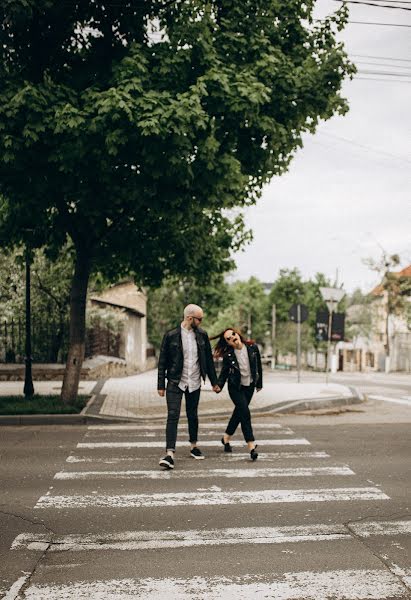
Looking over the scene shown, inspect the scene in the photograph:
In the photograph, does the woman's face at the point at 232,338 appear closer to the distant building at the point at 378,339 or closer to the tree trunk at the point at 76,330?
the tree trunk at the point at 76,330

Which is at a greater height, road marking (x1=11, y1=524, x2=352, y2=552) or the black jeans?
the black jeans

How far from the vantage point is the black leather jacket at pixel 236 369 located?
948 centimetres

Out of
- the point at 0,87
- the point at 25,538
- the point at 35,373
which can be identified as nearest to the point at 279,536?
the point at 25,538

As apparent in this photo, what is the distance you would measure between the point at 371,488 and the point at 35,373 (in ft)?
49.1

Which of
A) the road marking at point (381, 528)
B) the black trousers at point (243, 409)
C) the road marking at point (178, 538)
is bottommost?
the road marking at point (178, 538)

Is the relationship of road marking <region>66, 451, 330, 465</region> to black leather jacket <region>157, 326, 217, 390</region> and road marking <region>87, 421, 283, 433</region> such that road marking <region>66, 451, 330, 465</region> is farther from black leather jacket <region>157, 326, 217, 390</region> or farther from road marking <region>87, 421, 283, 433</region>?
road marking <region>87, 421, 283, 433</region>

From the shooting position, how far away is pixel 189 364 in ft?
29.9

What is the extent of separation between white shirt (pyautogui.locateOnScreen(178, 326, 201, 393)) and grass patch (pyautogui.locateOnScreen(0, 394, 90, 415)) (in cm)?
475

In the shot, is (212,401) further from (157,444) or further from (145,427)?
(157,444)

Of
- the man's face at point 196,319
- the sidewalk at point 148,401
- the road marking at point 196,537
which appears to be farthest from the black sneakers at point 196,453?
the sidewalk at point 148,401

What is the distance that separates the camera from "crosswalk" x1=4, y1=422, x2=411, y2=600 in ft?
15.4

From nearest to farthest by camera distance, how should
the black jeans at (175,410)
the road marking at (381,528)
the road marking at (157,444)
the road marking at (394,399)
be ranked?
the road marking at (381,528) < the black jeans at (175,410) < the road marking at (157,444) < the road marking at (394,399)

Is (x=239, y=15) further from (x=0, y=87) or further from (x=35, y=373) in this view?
(x=35, y=373)

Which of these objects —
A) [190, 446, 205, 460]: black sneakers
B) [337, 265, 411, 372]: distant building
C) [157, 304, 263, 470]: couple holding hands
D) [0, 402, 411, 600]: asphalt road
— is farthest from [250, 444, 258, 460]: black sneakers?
[337, 265, 411, 372]: distant building
